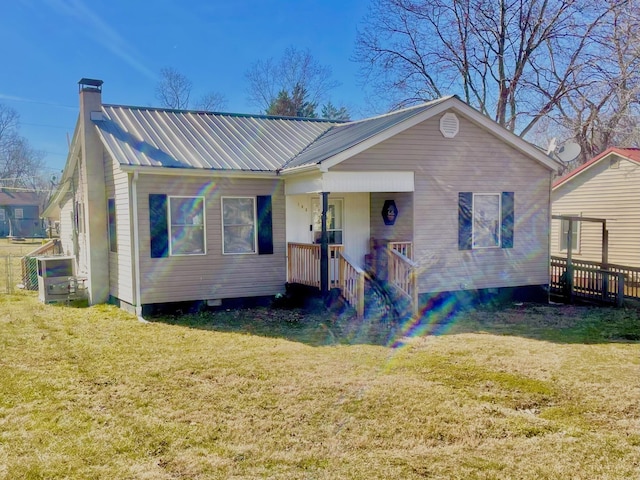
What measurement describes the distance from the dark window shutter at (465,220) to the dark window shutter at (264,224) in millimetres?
4191

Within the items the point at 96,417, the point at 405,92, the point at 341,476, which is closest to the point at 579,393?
the point at 341,476

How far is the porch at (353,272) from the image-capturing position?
10188 millimetres

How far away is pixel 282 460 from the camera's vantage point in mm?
4328

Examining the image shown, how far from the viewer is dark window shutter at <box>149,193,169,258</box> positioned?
10.2 metres

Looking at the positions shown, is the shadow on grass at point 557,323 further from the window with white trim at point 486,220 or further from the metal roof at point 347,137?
the metal roof at point 347,137

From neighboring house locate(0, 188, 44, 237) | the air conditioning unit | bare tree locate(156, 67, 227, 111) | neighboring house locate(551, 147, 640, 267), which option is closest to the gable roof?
the air conditioning unit

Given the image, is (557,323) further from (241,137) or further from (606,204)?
(241,137)

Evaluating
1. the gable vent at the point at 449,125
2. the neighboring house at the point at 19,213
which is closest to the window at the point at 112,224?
the gable vent at the point at 449,125

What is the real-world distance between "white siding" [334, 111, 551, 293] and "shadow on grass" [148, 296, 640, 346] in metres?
0.88

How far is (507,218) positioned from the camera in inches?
472

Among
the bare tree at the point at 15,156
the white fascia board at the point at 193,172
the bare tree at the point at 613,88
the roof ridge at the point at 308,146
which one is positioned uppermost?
the bare tree at the point at 15,156

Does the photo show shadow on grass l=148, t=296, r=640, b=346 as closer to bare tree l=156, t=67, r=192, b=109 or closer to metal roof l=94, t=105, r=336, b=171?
metal roof l=94, t=105, r=336, b=171

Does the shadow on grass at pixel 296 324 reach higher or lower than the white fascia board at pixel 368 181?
lower

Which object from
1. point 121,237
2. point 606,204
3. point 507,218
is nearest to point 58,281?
point 121,237
